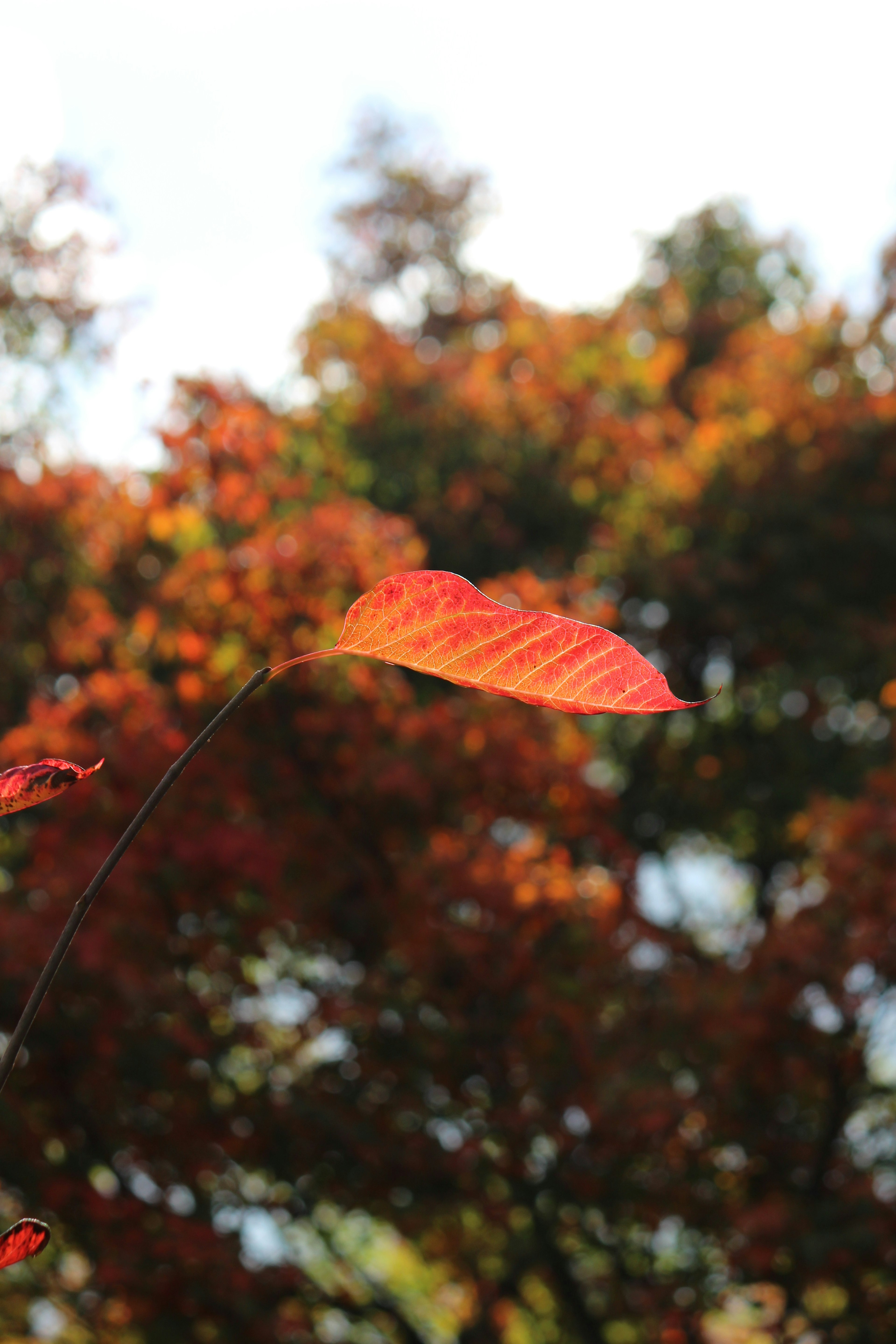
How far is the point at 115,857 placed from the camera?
2.48 ft

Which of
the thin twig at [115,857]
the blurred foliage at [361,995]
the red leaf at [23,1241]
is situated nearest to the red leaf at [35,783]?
the thin twig at [115,857]

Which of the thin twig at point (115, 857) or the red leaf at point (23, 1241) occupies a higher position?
the thin twig at point (115, 857)

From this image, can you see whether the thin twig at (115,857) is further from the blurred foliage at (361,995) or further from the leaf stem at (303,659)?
the blurred foliage at (361,995)

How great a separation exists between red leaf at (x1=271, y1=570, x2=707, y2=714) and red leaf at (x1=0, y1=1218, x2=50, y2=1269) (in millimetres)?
531

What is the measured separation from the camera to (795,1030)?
440cm

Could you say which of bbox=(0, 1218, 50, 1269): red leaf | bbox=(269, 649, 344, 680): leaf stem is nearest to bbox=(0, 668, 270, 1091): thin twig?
bbox=(269, 649, 344, 680): leaf stem

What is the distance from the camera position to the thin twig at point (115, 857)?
74 cm

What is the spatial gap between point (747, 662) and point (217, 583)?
16.6ft

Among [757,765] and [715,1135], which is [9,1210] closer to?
[715,1135]

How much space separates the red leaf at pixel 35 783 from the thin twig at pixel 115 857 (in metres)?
0.07

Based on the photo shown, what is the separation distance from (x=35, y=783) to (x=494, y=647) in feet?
1.19

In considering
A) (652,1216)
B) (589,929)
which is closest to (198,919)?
(589,929)

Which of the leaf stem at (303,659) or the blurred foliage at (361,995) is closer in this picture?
the leaf stem at (303,659)

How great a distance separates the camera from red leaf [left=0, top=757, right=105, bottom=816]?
816mm
